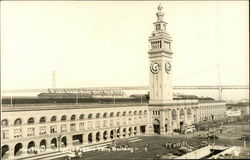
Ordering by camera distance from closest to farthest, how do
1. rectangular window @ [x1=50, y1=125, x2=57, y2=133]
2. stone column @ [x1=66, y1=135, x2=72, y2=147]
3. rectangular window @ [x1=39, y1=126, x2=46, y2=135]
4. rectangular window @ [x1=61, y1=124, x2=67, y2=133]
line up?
rectangular window @ [x1=39, y1=126, x2=46, y2=135] < rectangular window @ [x1=50, y1=125, x2=57, y2=133] < rectangular window @ [x1=61, y1=124, x2=67, y2=133] < stone column @ [x1=66, y1=135, x2=72, y2=147]

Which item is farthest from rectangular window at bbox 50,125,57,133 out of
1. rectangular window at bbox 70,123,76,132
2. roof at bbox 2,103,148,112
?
rectangular window at bbox 70,123,76,132

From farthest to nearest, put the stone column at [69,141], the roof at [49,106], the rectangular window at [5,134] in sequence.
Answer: the stone column at [69,141] < the roof at [49,106] < the rectangular window at [5,134]


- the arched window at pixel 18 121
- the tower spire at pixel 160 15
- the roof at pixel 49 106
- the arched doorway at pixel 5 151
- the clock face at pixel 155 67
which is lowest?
the arched doorway at pixel 5 151

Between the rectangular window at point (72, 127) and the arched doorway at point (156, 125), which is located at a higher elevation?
the rectangular window at point (72, 127)

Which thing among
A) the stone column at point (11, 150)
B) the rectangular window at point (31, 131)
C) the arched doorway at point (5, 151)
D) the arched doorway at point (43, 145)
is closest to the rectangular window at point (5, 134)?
the stone column at point (11, 150)

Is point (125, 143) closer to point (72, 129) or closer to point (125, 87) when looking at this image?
point (72, 129)

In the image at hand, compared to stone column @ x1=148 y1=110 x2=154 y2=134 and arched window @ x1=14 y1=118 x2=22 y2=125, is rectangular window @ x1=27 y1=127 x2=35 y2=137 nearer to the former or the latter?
arched window @ x1=14 y1=118 x2=22 y2=125

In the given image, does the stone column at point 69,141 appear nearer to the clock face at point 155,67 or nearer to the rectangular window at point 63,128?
the rectangular window at point 63,128

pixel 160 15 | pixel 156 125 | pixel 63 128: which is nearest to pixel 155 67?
pixel 160 15
